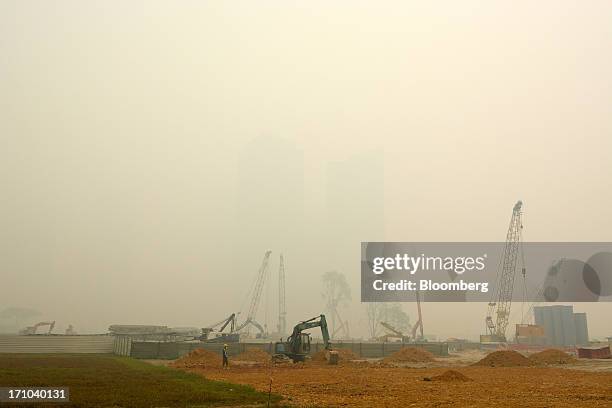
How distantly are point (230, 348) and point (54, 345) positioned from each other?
3104cm

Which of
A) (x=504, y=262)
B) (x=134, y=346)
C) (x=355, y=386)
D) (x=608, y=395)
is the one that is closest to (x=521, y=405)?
(x=608, y=395)

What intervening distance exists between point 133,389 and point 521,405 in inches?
675

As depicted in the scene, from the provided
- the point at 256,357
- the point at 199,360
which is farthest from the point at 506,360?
the point at 199,360

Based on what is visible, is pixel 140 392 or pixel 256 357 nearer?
pixel 140 392

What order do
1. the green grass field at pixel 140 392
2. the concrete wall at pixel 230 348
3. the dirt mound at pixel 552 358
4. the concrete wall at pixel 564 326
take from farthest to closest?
the concrete wall at pixel 564 326 < the concrete wall at pixel 230 348 < the dirt mound at pixel 552 358 < the green grass field at pixel 140 392

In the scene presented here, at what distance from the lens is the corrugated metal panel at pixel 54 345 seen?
74250 millimetres

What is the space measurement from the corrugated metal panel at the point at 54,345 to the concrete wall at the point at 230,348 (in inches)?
715

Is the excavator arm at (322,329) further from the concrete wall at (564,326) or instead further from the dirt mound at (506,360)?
the concrete wall at (564,326)

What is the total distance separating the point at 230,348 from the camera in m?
71.1

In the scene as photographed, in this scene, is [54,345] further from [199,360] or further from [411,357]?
[411,357]

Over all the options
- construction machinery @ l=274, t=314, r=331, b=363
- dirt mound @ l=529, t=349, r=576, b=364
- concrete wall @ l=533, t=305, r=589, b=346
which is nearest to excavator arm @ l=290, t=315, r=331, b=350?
construction machinery @ l=274, t=314, r=331, b=363

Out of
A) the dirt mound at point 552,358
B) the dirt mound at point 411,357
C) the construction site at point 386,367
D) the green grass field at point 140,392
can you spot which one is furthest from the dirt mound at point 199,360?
the dirt mound at point 552,358

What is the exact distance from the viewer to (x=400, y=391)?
82.5ft

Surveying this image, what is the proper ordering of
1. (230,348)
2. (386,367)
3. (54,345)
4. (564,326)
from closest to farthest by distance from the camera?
(386,367) < (230,348) < (54,345) < (564,326)
